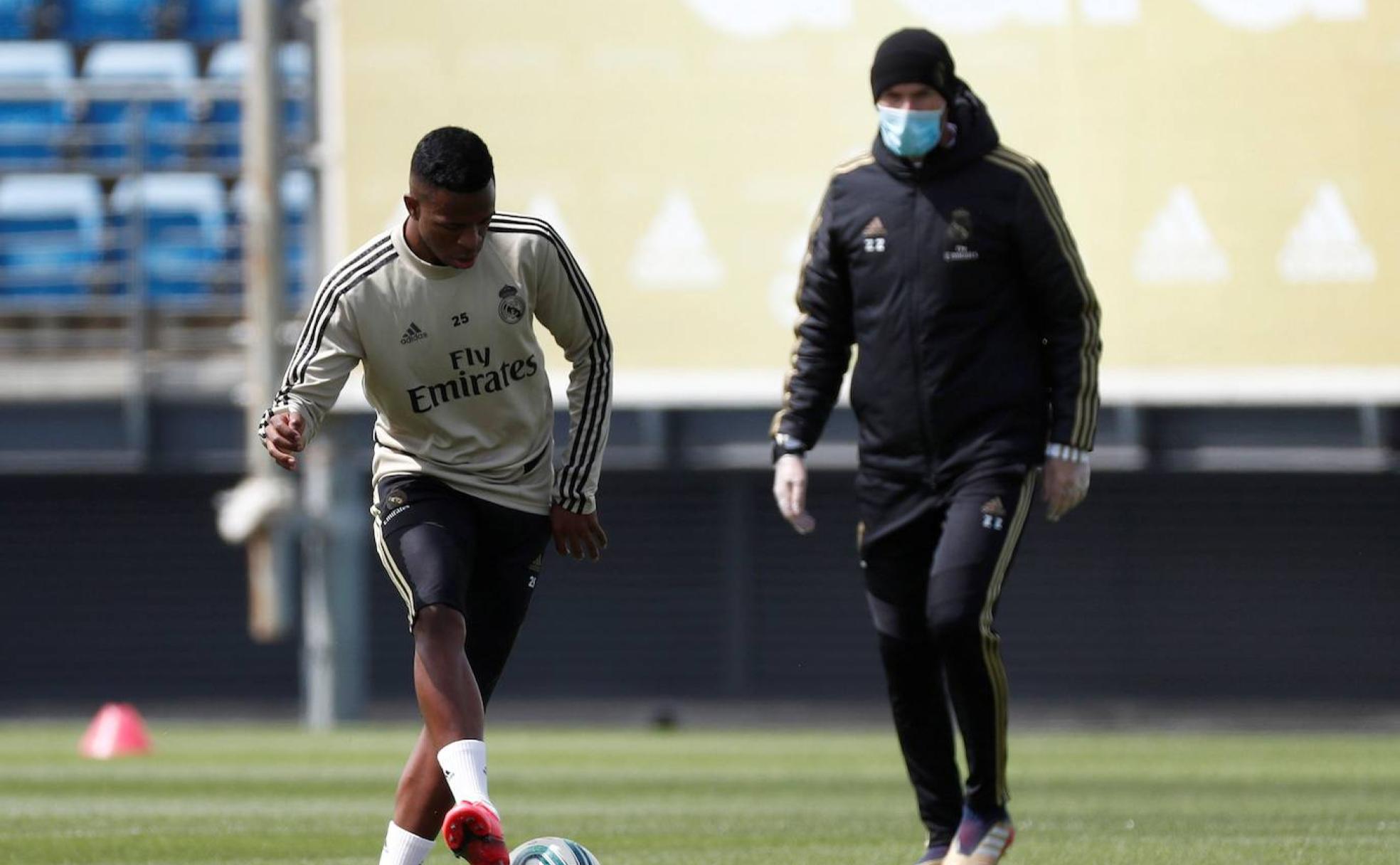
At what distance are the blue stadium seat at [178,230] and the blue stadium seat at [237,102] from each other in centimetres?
43

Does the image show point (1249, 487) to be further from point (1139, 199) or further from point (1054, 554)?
point (1139, 199)

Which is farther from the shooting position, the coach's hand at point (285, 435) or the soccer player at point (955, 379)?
the soccer player at point (955, 379)

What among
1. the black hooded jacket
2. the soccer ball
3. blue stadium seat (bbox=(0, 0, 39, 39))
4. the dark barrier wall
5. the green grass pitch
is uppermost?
blue stadium seat (bbox=(0, 0, 39, 39))

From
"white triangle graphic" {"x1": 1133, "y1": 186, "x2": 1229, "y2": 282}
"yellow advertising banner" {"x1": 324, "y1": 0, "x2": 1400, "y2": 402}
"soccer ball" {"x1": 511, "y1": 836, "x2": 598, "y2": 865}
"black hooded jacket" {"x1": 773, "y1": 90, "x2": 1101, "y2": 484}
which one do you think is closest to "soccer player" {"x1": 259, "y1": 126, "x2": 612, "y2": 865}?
"soccer ball" {"x1": 511, "y1": 836, "x2": 598, "y2": 865}

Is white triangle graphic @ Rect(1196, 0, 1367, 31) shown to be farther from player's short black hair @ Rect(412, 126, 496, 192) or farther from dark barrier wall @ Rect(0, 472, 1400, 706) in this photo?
player's short black hair @ Rect(412, 126, 496, 192)

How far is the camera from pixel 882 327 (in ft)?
20.6

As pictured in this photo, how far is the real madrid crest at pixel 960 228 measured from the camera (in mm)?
6176

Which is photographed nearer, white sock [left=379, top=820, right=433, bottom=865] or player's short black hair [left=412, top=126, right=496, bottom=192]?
player's short black hair [left=412, top=126, right=496, bottom=192]

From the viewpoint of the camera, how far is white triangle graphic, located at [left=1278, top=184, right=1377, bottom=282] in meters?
19.2

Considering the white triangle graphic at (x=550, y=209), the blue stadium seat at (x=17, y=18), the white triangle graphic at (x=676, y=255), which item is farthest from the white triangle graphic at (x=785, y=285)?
the blue stadium seat at (x=17, y=18)

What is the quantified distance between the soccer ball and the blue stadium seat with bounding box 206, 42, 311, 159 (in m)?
15.9

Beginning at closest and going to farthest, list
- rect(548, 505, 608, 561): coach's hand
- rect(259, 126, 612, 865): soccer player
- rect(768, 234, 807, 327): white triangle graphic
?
rect(259, 126, 612, 865): soccer player < rect(548, 505, 608, 561): coach's hand < rect(768, 234, 807, 327): white triangle graphic

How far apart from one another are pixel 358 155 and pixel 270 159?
2.35ft

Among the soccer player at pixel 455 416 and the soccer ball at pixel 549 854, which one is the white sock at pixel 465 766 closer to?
the soccer player at pixel 455 416
